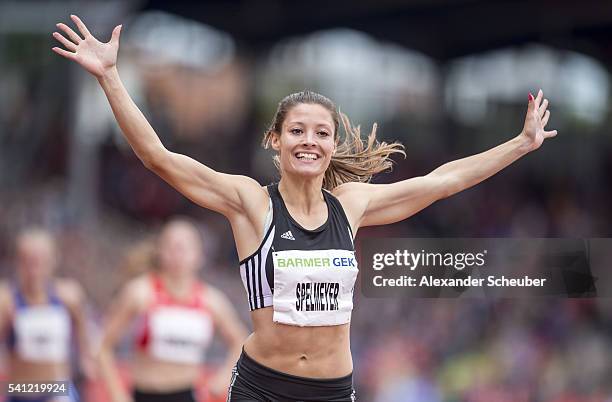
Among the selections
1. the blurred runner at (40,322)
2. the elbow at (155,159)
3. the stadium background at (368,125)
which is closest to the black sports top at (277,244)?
the elbow at (155,159)

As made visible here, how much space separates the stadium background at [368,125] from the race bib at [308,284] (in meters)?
5.07

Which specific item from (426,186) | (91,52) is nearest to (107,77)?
(91,52)

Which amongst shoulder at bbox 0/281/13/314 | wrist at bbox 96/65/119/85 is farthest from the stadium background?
wrist at bbox 96/65/119/85

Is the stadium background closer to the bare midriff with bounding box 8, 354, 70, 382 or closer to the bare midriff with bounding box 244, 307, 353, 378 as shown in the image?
the bare midriff with bounding box 8, 354, 70, 382

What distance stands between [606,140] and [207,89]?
6.06 metres

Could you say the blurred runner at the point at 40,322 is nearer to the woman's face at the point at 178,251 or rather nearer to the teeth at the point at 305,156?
the woman's face at the point at 178,251

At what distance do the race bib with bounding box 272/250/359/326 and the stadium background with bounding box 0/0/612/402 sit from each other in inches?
200

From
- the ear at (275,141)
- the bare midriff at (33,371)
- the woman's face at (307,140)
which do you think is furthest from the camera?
the bare midriff at (33,371)

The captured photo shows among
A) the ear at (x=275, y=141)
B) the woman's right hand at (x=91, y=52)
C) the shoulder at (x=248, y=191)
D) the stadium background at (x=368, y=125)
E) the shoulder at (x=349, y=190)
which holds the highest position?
the stadium background at (x=368, y=125)

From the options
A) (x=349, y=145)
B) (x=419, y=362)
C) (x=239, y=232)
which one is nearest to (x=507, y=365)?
(x=419, y=362)

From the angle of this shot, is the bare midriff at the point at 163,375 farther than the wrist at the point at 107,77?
Yes

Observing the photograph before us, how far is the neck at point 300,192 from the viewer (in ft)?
13.5

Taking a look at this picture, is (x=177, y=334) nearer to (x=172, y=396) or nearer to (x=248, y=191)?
(x=172, y=396)

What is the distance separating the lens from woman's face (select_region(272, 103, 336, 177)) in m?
4.05
